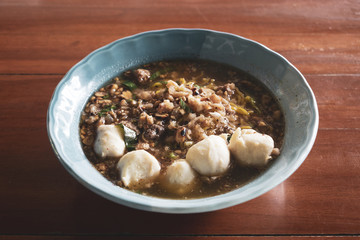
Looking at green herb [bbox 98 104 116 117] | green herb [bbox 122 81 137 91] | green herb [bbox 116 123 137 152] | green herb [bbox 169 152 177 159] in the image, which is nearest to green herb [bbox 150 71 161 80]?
green herb [bbox 122 81 137 91]

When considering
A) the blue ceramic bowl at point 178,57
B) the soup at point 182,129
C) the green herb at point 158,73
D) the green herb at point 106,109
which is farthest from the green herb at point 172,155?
the green herb at point 158,73

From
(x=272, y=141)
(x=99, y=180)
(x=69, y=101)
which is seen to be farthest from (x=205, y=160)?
(x=69, y=101)

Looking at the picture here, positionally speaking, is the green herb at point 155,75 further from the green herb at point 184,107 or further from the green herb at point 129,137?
the green herb at point 129,137

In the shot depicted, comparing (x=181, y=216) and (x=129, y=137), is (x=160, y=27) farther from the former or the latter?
(x=181, y=216)

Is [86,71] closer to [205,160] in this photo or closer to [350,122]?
[205,160]

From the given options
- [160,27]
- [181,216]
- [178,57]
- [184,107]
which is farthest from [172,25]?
[181,216]

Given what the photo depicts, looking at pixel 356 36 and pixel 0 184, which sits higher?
pixel 356 36
